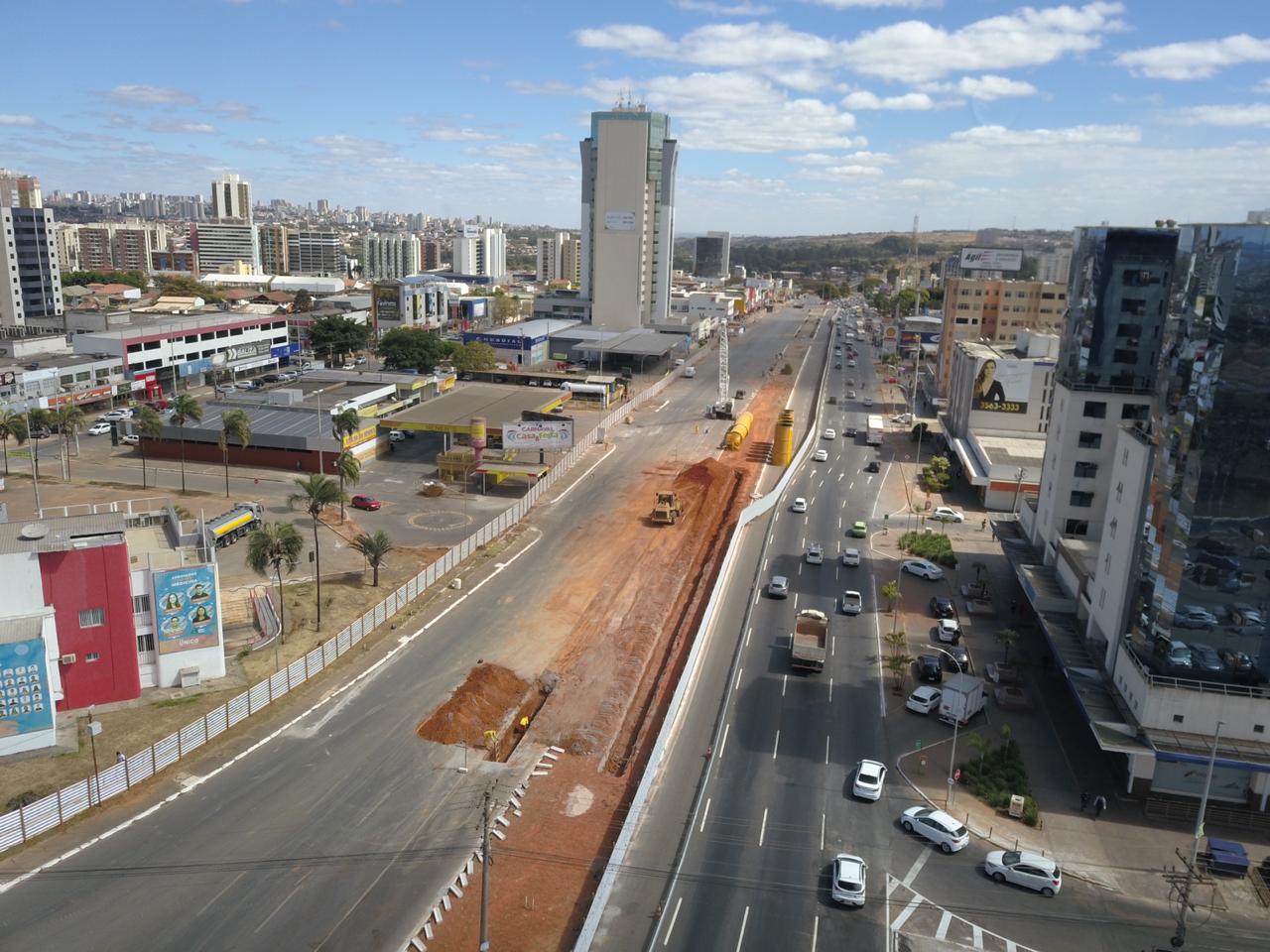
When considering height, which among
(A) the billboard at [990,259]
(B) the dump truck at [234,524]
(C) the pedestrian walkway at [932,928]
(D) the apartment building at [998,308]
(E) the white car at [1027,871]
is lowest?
(C) the pedestrian walkway at [932,928]

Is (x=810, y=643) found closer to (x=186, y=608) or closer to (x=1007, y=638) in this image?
(x=1007, y=638)

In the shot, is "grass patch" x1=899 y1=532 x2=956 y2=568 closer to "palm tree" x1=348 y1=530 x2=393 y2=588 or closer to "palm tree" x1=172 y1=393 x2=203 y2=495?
"palm tree" x1=348 y1=530 x2=393 y2=588

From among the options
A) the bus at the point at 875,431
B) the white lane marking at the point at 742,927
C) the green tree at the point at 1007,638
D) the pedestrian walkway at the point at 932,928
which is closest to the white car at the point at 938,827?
the pedestrian walkway at the point at 932,928

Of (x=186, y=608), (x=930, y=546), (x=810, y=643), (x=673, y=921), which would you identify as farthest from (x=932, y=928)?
(x=930, y=546)

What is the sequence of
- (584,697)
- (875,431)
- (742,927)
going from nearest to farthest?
(742,927) → (584,697) → (875,431)

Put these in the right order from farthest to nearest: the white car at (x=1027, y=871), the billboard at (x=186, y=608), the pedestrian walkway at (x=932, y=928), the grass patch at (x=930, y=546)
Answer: the grass patch at (x=930, y=546) < the billboard at (x=186, y=608) < the white car at (x=1027, y=871) < the pedestrian walkway at (x=932, y=928)

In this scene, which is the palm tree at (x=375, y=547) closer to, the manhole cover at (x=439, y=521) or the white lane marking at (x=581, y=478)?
the manhole cover at (x=439, y=521)

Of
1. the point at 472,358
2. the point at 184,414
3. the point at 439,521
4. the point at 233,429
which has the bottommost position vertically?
the point at 439,521

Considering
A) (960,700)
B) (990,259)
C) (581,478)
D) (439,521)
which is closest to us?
(960,700)

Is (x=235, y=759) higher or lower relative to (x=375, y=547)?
lower
